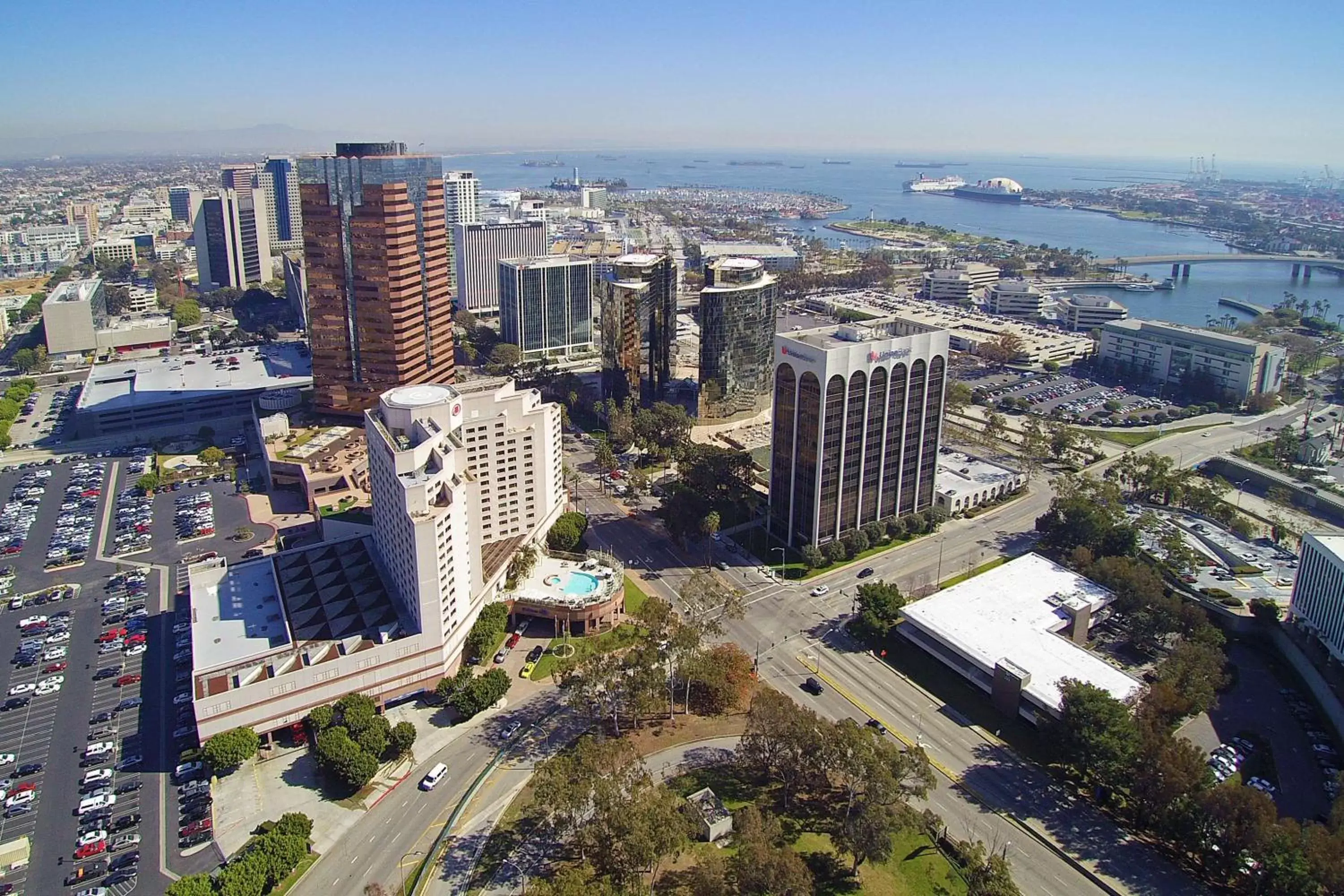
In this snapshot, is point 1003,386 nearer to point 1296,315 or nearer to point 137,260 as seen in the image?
point 1296,315

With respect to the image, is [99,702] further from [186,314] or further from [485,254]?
[485,254]

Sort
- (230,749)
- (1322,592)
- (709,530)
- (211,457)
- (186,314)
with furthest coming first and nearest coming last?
(186,314) < (211,457) < (709,530) < (1322,592) < (230,749)

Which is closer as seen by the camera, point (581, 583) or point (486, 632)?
point (486, 632)

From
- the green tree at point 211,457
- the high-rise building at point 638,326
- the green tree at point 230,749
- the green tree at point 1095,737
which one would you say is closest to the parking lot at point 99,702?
the green tree at point 230,749

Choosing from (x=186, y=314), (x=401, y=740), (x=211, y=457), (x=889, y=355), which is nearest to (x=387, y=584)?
(x=401, y=740)

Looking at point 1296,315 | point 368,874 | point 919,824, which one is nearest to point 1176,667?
point 919,824

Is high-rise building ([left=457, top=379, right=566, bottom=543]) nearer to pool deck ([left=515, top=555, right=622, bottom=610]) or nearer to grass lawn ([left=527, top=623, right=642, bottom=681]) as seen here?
pool deck ([left=515, top=555, right=622, bottom=610])
